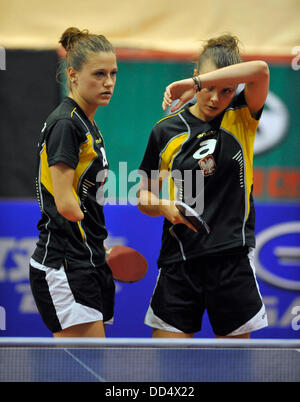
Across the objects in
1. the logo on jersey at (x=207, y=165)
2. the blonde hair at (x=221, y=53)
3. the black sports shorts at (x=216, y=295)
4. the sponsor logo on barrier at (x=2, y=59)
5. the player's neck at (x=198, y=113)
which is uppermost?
the sponsor logo on barrier at (x=2, y=59)

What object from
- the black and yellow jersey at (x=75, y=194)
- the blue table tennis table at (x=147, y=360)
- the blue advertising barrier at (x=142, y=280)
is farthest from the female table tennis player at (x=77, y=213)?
the blue advertising barrier at (x=142, y=280)

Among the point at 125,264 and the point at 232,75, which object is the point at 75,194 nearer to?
the point at 125,264

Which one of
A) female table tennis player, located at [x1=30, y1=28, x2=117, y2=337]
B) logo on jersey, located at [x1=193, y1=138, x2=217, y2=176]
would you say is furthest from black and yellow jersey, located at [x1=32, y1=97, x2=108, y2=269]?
logo on jersey, located at [x1=193, y1=138, x2=217, y2=176]

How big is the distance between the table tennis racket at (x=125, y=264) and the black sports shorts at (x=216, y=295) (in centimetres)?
36

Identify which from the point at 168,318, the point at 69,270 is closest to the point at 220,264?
the point at 168,318

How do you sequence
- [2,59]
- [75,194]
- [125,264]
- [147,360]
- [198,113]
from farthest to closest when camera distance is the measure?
[2,59] → [125,264] → [198,113] → [75,194] → [147,360]

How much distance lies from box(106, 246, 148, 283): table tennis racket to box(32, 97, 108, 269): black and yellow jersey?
12.3 inches

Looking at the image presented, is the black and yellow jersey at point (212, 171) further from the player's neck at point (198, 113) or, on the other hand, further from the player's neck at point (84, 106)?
the player's neck at point (84, 106)

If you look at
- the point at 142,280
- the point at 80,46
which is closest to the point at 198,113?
the point at 80,46

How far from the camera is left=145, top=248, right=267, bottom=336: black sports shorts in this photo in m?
2.57

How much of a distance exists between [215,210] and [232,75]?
593 millimetres

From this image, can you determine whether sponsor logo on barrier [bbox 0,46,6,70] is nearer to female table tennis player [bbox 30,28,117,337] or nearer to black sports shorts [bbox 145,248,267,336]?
female table tennis player [bbox 30,28,117,337]

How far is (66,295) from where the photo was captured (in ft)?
8.20

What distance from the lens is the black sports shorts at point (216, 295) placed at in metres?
2.57
